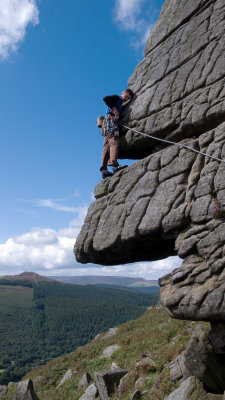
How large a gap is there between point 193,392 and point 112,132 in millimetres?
8890

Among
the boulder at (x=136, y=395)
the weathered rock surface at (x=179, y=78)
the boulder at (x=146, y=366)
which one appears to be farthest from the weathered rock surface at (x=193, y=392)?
the weathered rock surface at (x=179, y=78)

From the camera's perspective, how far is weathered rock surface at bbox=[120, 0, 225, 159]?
9.20 m

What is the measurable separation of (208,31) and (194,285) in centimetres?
778

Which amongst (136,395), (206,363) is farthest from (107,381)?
(206,363)

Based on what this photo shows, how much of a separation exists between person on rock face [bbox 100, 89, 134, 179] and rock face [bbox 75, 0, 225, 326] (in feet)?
1.23

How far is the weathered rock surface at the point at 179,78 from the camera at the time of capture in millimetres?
9203

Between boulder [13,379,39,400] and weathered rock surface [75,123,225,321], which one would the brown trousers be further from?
boulder [13,379,39,400]

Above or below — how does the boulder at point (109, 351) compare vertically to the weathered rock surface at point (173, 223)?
below

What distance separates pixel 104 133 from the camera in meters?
12.5

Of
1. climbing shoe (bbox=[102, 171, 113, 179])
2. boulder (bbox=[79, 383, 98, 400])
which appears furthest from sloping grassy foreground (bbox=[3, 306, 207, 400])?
climbing shoe (bbox=[102, 171, 113, 179])

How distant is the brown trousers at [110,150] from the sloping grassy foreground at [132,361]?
27.9ft

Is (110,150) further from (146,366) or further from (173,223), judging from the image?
(146,366)

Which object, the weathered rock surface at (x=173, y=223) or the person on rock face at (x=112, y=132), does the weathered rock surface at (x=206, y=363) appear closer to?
the weathered rock surface at (x=173, y=223)

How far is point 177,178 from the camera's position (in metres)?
9.01
